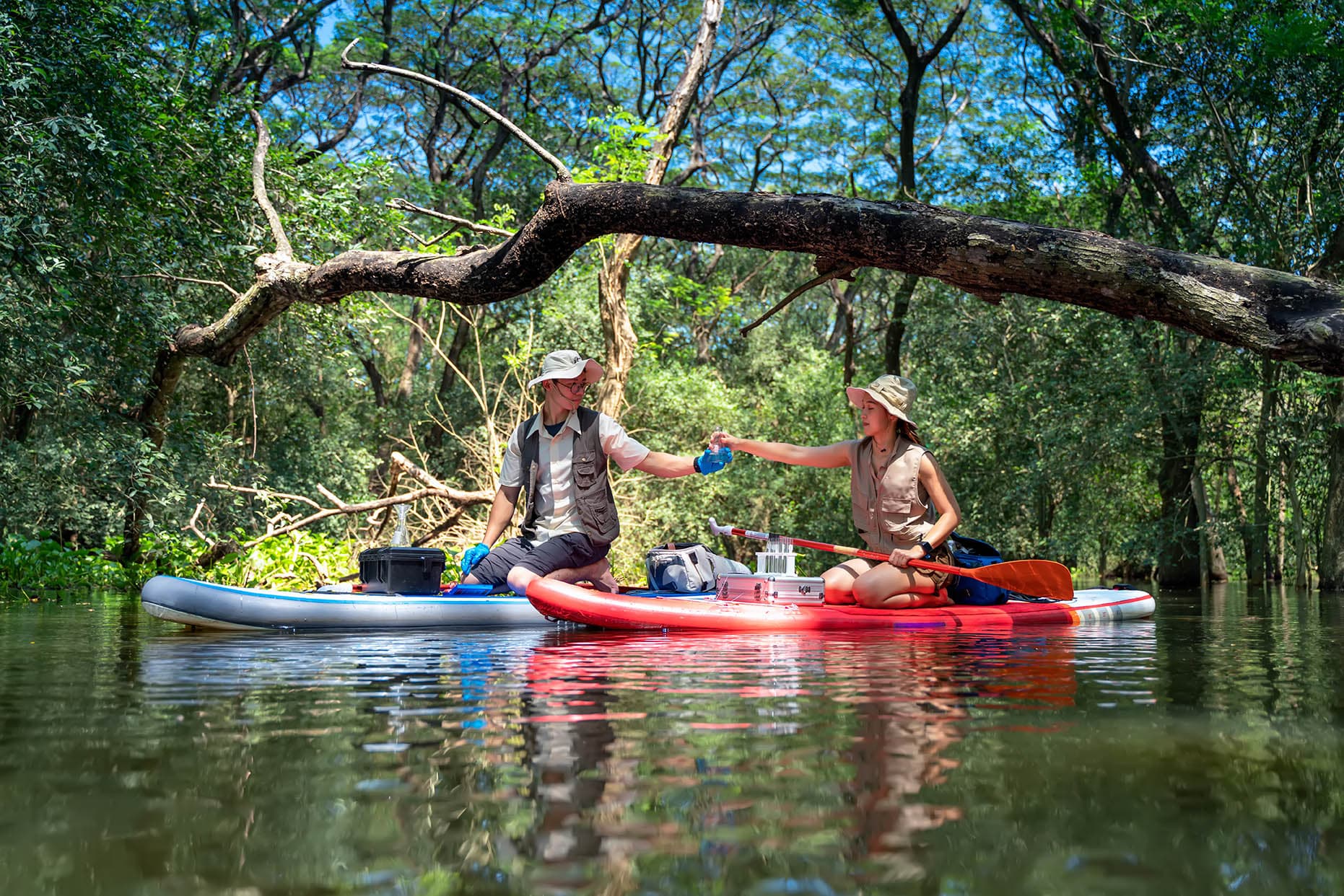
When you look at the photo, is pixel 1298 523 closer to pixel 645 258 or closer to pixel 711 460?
pixel 711 460

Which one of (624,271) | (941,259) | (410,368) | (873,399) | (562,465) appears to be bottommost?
(562,465)

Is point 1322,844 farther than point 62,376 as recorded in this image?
No

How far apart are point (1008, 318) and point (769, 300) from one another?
10.0 metres

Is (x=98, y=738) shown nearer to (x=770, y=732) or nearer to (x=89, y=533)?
(x=770, y=732)

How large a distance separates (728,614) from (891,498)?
1.21 meters

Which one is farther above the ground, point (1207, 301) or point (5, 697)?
point (1207, 301)

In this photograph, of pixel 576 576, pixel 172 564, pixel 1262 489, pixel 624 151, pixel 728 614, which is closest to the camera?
pixel 728 614

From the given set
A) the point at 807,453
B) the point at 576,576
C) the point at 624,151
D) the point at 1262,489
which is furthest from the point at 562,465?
the point at 1262,489

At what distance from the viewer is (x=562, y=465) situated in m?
6.32

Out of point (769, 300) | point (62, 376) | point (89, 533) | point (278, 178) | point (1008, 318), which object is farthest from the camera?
point (769, 300)

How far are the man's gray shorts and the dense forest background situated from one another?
1959mm

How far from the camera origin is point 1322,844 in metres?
1.57

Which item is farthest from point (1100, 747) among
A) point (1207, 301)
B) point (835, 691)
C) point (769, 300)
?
point (769, 300)

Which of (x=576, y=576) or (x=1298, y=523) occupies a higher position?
(x=1298, y=523)
